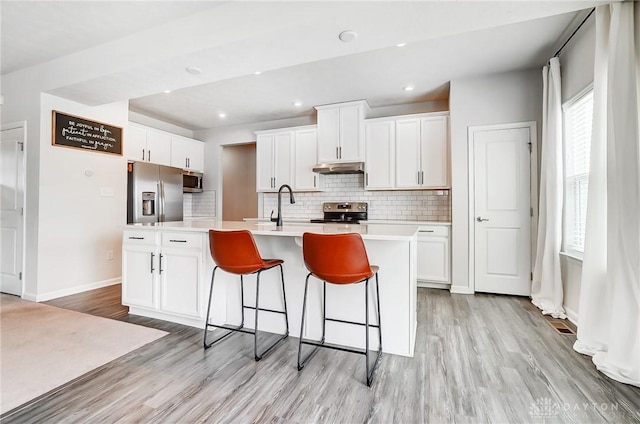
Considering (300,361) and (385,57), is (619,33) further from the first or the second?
(300,361)

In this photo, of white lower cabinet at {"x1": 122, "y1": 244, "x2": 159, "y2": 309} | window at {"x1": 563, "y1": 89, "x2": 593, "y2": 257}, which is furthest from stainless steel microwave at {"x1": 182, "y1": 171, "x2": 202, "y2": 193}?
window at {"x1": 563, "y1": 89, "x2": 593, "y2": 257}

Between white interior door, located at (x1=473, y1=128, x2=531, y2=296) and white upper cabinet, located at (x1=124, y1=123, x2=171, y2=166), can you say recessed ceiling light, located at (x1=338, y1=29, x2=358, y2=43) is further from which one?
white upper cabinet, located at (x1=124, y1=123, x2=171, y2=166)

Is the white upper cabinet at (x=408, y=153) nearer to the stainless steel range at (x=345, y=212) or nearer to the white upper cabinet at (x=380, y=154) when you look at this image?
the white upper cabinet at (x=380, y=154)

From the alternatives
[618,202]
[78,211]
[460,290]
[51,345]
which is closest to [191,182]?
[78,211]

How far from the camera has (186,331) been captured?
257 cm

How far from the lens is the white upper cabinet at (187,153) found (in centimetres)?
543

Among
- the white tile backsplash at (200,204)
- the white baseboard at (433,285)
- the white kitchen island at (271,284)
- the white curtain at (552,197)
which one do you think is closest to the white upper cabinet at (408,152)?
the white curtain at (552,197)

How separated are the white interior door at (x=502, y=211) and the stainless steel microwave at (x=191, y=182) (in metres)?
4.74

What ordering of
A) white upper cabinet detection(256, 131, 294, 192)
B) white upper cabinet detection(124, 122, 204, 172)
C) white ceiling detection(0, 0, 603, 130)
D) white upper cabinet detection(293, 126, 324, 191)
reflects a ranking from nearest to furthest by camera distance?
1. white ceiling detection(0, 0, 603, 130)
2. white upper cabinet detection(124, 122, 204, 172)
3. white upper cabinet detection(293, 126, 324, 191)
4. white upper cabinet detection(256, 131, 294, 192)

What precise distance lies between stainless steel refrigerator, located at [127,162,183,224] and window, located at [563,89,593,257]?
519 centimetres

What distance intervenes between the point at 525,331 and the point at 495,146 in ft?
7.08

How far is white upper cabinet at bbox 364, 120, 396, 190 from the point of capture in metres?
4.46

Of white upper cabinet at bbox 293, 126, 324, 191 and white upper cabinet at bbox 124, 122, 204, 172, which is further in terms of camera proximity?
white upper cabinet at bbox 293, 126, 324, 191

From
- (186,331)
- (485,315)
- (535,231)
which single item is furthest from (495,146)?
(186,331)
